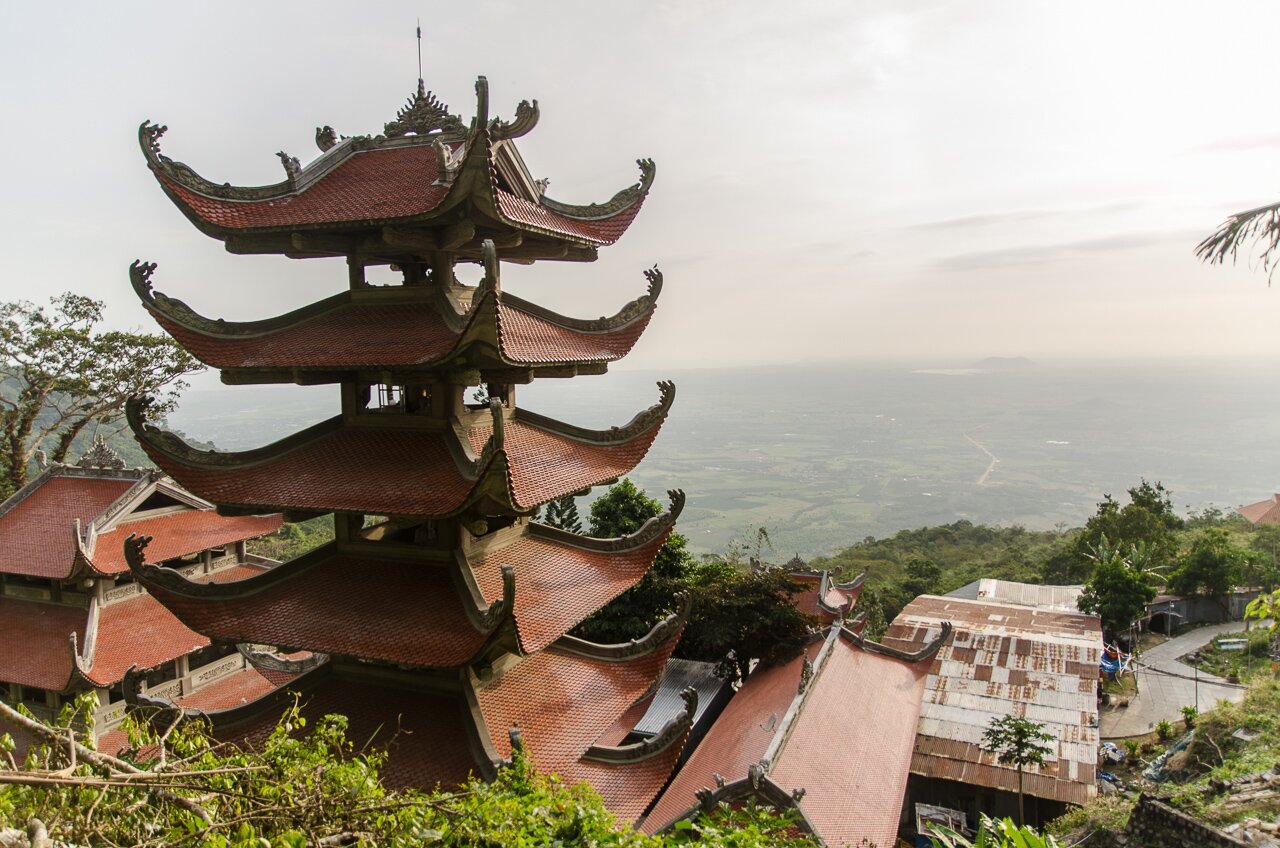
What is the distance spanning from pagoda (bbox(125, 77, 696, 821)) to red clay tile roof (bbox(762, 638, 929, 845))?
22.3ft

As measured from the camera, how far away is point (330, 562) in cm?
1066

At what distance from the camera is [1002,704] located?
79.9 ft

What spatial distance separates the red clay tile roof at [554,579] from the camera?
9.80 meters

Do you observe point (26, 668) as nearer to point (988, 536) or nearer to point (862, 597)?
point (862, 597)

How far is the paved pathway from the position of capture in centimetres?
2770

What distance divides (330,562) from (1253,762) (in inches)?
846

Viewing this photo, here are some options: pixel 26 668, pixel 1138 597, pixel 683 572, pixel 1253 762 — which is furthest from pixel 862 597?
pixel 26 668

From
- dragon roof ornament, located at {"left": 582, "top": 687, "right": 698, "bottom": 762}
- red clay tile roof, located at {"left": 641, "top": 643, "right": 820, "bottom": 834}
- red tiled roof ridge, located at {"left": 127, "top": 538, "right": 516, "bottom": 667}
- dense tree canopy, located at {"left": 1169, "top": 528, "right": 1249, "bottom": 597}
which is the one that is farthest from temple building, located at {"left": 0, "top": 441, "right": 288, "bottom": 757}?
dense tree canopy, located at {"left": 1169, "top": 528, "right": 1249, "bottom": 597}

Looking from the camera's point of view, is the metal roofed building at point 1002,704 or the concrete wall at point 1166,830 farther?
the metal roofed building at point 1002,704

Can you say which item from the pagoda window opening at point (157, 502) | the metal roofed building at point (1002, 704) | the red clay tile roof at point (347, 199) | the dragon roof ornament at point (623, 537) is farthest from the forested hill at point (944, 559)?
the red clay tile roof at point (347, 199)

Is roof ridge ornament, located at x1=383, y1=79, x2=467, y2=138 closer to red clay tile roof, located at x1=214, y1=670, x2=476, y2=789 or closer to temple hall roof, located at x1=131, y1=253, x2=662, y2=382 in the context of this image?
temple hall roof, located at x1=131, y1=253, x2=662, y2=382

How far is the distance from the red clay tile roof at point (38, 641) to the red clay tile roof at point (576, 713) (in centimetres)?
1277

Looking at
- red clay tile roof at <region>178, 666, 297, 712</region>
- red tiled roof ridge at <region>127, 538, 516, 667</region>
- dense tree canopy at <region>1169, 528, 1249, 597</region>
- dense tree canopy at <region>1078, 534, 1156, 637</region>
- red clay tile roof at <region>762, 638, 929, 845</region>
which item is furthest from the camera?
dense tree canopy at <region>1169, 528, 1249, 597</region>

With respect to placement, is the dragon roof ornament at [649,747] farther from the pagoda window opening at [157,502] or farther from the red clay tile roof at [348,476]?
the pagoda window opening at [157,502]
